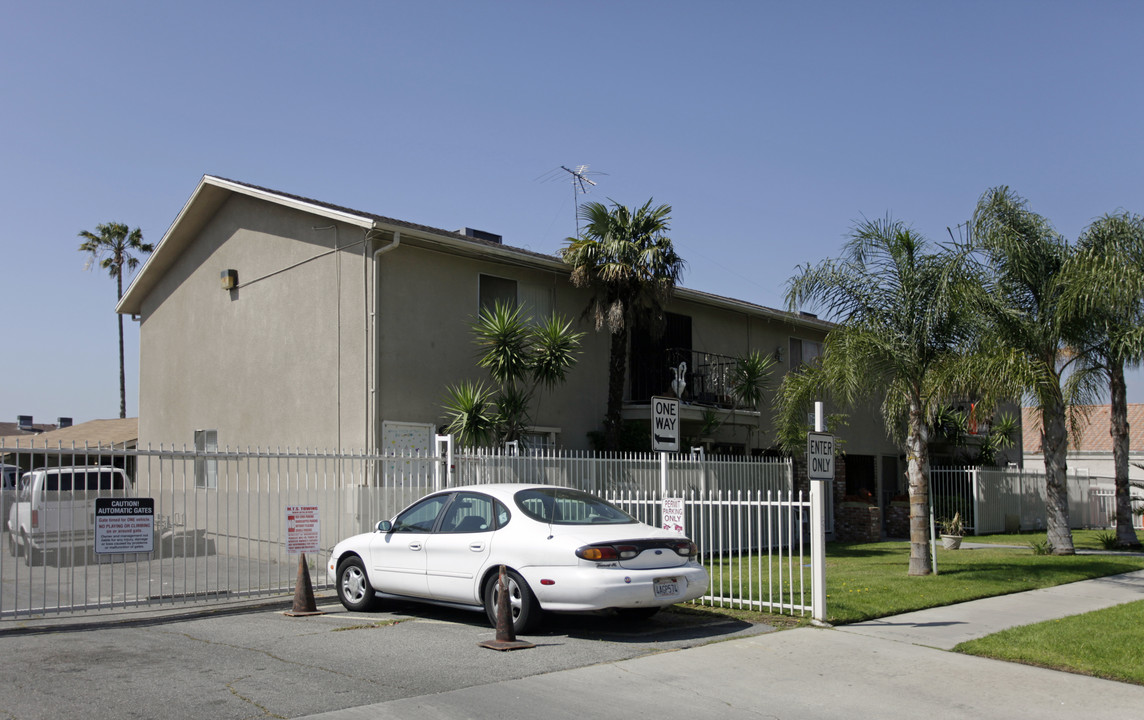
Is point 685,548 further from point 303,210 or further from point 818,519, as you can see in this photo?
point 303,210

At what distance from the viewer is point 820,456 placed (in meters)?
10.1

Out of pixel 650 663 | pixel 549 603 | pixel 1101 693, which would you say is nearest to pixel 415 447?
pixel 549 603

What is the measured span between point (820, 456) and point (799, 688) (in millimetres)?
3397

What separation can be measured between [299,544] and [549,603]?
3863 mm

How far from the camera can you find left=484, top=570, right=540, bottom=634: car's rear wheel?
8680mm

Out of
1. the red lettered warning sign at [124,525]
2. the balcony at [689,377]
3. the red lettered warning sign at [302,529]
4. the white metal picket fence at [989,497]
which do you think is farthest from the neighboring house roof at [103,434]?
the white metal picket fence at [989,497]

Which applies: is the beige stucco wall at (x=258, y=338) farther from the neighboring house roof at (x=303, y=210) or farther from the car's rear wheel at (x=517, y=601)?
the car's rear wheel at (x=517, y=601)

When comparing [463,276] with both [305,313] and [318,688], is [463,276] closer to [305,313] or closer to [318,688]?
[305,313]

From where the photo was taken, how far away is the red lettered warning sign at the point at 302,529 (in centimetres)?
1100

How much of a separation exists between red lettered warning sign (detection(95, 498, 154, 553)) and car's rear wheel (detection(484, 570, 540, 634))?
3844mm

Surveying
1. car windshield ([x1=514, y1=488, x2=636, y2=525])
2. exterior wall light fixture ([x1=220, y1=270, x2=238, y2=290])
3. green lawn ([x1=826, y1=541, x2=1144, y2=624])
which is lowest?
green lawn ([x1=826, y1=541, x2=1144, y2=624])

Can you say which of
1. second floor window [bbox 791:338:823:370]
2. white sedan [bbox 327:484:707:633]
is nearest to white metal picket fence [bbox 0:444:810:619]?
white sedan [bbox 327:484:707:633]

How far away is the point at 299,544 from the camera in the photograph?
36.3 feet

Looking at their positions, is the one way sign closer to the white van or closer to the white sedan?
the white sedan
